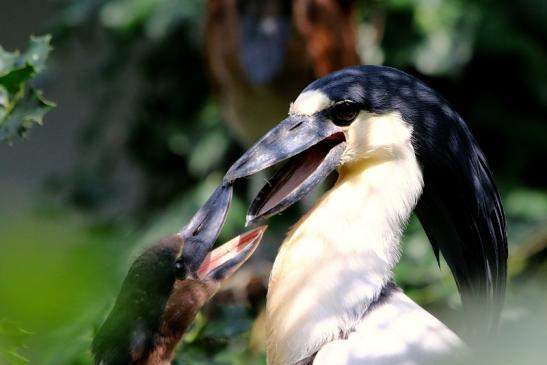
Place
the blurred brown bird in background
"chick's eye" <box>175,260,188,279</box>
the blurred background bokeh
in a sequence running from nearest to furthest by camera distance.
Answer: "chick's eye" <box>175,260,188,279</box>, the blurred background bokeh, the blurred brown bird in background

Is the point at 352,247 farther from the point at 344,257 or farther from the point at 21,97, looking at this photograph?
the point at 21,97

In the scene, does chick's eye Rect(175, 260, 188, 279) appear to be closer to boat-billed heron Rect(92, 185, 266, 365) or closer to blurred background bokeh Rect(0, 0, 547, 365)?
boat-billed heron Rect(92, 185, 266, 365)

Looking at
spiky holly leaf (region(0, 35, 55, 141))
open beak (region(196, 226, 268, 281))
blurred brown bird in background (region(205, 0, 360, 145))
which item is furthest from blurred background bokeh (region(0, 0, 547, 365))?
spiky holly leaf (region(0, 35, 55, 141))

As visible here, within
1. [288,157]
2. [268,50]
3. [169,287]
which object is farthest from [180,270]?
[268,50]

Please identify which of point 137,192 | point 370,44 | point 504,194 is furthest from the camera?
point 137,192

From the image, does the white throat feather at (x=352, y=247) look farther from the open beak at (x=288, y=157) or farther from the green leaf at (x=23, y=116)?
the green leaf at (x=23, y=116)

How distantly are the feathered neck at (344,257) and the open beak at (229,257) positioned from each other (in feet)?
0.29

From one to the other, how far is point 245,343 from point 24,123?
2.34ft

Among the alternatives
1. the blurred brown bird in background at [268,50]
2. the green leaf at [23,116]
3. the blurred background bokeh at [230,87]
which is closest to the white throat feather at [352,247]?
the green leaf at [23,116]

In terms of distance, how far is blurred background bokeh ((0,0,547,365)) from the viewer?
153 inches

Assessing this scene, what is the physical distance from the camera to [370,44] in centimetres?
436

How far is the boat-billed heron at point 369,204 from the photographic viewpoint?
156 cm

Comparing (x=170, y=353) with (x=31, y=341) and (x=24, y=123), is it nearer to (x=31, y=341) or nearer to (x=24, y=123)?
(x=24, y=123)

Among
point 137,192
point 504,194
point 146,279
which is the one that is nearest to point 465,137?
point 146,279
